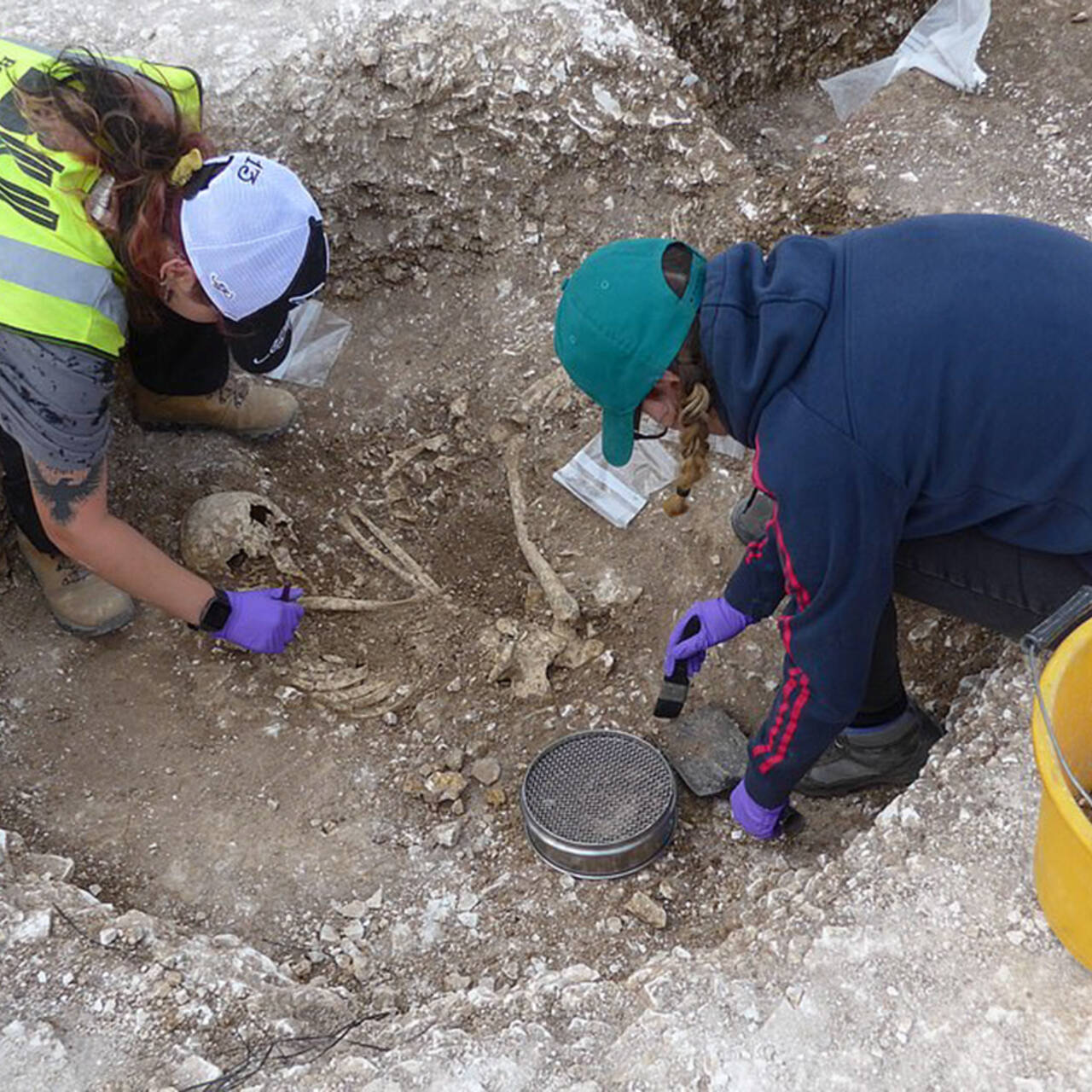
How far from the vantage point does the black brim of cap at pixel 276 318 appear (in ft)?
7.88

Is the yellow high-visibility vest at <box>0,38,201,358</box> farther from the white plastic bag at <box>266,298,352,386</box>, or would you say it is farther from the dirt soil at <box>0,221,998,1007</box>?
the white plastic bag at <box>266,298,352,386</box>

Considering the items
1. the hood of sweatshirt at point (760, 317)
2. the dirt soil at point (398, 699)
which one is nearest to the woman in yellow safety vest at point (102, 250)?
the dirt soil at point (398, 699)

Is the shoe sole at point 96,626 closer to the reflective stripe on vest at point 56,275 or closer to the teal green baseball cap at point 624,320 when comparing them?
the reflective stripe on vest at point 56,275

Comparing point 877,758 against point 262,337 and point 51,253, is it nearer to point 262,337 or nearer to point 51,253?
point 262,337

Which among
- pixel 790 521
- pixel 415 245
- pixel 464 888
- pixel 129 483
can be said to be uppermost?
pixel 790 521

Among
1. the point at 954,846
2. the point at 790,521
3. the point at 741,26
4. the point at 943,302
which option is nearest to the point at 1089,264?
the point at 943,302

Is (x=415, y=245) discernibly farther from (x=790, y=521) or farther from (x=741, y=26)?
(x=790, y=521)

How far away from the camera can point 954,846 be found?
2129 millimetres

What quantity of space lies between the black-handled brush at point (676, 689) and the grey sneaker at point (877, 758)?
37 cm

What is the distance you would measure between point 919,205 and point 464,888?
8.00 ft

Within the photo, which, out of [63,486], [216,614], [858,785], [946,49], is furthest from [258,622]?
[946,49]

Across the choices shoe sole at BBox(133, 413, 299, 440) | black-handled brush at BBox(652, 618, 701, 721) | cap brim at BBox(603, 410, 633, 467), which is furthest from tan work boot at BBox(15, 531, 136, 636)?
cap brim at BBox(603, 410, 633, 467)

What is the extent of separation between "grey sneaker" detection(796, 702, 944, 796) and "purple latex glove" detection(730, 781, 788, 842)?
0.20 metres

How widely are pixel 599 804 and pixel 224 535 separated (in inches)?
51.8
